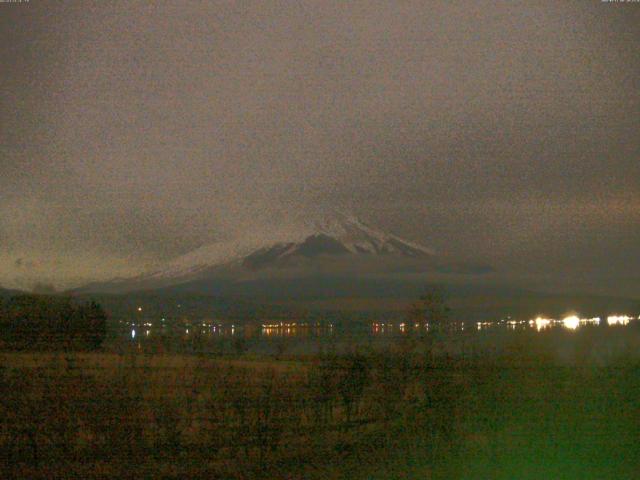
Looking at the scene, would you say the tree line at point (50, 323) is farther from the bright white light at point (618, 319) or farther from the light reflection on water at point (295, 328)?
the bright white light at point (618, 319)

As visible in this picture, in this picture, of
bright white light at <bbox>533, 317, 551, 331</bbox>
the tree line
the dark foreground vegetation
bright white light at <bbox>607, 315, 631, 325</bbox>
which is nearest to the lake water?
bright white light at <bbox>533, 317, 551, 331</bbox>

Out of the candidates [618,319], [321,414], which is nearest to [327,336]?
[321,414]

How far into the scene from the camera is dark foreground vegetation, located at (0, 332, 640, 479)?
902 cm

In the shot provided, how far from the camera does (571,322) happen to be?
10.9m

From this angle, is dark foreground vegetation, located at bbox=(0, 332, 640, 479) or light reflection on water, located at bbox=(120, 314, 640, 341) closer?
dark foreground vegetation, located at bbox=(0, 332, 640, 479)

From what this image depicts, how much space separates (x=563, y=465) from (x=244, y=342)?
3.95m

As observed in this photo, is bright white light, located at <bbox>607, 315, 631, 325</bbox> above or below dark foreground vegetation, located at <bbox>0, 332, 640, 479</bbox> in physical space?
above

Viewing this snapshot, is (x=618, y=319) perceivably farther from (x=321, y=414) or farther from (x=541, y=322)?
(x=321, y=414)

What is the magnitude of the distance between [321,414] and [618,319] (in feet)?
13.6

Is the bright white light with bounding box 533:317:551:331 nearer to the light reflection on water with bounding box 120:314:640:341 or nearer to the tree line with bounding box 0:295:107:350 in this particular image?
the light reflection on water with bounding box 120:314:640:341

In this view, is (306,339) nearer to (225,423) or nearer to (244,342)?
(244,342)

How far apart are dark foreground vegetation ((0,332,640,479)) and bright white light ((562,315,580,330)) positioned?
0.38 meters

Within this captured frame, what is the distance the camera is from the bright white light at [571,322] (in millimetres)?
10640

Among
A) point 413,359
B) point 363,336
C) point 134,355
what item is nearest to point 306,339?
point 363,336
